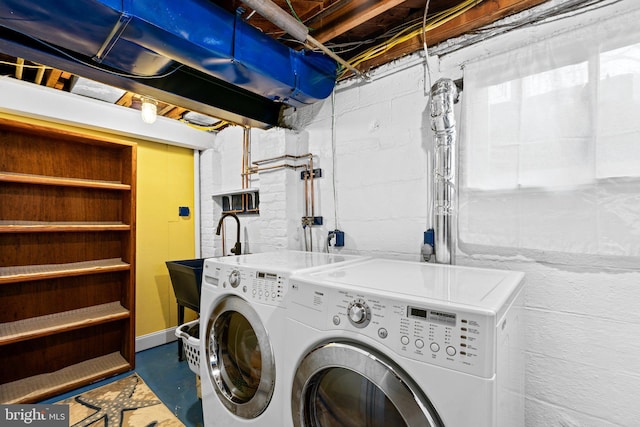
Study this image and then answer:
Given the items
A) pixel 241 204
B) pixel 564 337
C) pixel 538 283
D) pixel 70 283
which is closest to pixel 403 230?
pixel 538 283

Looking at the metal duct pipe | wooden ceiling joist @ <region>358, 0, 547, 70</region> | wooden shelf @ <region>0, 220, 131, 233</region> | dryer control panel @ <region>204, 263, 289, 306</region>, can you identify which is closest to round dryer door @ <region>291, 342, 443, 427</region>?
dryer control panel @ <region>204, 263, 289, 306</region>

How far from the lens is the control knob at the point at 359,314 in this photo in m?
0.92

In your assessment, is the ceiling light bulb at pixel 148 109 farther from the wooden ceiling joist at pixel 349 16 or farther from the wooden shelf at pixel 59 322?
the wooden shelf at pixel 59 322

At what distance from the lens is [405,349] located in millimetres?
832

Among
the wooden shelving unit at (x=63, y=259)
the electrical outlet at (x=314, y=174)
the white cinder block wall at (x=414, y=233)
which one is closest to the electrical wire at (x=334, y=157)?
the white cinder block wall at (x=414, y=233)

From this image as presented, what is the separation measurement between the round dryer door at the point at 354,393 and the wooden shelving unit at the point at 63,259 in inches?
82.4

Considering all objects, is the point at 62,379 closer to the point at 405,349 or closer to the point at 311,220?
the point at 311,220

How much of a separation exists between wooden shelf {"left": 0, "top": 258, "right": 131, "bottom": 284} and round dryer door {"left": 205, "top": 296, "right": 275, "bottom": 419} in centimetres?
138

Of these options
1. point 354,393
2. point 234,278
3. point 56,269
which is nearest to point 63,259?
point 56,269

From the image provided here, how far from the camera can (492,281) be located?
3.58 feet

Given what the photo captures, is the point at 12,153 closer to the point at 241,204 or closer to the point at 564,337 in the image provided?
the point at 241,204

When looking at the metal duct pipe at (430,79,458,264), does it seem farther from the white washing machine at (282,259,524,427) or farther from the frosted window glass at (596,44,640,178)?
the frosted window glass at (596,44,640,178)

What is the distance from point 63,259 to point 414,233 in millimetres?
2807

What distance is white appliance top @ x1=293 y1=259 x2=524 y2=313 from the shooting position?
84 cm
